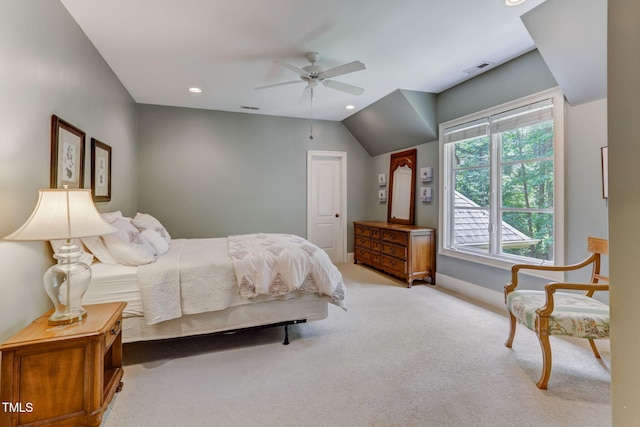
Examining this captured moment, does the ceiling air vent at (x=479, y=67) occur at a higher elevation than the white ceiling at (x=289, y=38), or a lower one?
higher

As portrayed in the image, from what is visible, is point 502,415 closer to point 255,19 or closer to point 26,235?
point 26,235

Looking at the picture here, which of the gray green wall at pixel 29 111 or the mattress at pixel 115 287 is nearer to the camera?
the gray green wall at pixel 29 111

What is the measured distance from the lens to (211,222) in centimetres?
496

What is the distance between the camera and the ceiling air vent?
3242 millimetres

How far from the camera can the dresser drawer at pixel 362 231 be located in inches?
204

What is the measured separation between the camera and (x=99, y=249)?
2240 millimetres

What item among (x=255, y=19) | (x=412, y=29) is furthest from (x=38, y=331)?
(x=412, y=29)

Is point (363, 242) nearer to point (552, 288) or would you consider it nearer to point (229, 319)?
point (229, 319)

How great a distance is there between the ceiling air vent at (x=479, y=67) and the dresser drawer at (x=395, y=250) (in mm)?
2315

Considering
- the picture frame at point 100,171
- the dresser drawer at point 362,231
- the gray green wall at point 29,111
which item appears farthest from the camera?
the dresser drawer at point 362,231

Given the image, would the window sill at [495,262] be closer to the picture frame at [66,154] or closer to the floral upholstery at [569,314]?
the floral upholstery at [569,314]

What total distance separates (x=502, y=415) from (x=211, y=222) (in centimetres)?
444

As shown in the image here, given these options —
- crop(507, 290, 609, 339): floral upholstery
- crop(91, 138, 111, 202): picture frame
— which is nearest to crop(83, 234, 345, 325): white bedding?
crop(91, 138, 111, 202): picture frame

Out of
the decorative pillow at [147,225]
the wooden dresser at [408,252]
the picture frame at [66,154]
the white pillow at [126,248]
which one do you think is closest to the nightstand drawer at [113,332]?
the white pillow at [126,248]
